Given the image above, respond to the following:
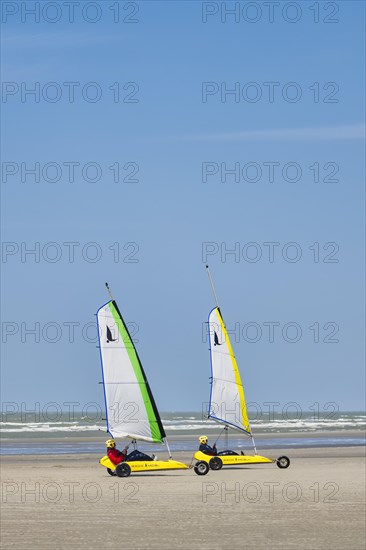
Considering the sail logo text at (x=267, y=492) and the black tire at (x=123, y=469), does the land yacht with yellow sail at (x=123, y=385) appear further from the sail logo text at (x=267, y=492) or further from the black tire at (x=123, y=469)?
the sail logo text at (x=267, y=492)

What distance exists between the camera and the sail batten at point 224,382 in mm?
45219

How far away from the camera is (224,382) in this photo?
45.8 meters

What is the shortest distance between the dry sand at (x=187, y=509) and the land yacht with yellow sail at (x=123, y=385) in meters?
1.74

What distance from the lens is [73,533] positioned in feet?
85.3

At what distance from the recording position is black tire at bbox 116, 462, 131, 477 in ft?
133

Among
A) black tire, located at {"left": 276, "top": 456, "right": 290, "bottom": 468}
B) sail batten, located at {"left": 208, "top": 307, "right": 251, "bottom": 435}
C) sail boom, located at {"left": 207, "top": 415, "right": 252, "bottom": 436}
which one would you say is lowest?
black tire, located at {"left": 276, "top": 456, "right": 290, "bottom": 468}

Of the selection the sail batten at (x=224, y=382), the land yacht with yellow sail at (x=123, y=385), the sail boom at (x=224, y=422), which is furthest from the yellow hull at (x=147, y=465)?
the sail batten at (x=224, y=382)

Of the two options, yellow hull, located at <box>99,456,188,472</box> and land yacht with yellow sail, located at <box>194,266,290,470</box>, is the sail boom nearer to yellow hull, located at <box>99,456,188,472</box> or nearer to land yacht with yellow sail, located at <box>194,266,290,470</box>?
land yacht with yellow sail, located at <box>194,266,290,470</box>

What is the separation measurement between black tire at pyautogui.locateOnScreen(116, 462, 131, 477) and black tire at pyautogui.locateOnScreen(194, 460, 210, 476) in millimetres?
2234

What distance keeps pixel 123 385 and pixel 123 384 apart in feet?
0.11

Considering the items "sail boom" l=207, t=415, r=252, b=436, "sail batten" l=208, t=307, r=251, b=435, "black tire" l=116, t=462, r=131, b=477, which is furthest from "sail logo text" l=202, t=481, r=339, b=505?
"sail batten" l=208, t=307, r=251, b=435

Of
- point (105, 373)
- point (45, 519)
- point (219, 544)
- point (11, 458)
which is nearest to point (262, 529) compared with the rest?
point (219, 544)

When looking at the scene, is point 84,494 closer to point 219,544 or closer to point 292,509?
point 292,509

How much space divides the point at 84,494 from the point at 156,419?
900 centimetres
